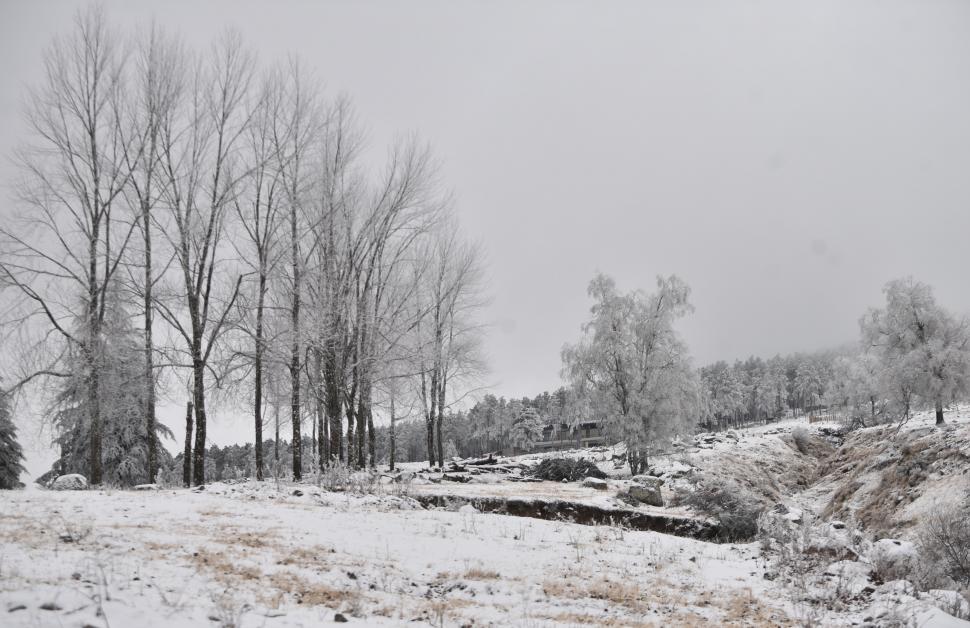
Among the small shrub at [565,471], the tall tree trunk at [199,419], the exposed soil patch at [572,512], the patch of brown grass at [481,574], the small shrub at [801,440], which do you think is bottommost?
the small shrub at [801,440]

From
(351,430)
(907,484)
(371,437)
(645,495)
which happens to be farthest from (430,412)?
(907,484)

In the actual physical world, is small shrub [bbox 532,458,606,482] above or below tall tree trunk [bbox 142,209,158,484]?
below

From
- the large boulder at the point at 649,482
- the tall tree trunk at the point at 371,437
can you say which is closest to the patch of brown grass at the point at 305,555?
the large boulder at the point at 649,482

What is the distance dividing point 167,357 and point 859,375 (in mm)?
58405

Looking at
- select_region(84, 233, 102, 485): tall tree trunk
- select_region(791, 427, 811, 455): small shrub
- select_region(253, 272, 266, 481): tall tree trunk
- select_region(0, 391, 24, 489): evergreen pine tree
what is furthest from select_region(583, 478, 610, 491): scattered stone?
select_region(0, 391, 24, 489): evergreen pine tree

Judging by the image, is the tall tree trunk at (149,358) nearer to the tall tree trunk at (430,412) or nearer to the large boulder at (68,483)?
the large boulder at (68,483)

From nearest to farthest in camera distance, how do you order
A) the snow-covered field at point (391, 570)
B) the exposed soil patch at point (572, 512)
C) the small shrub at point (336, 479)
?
the snow-covered field at point (391, 570), the exposed soil patch at point (572, 512), the small shrub at point (336, 479)

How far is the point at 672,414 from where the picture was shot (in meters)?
24.7

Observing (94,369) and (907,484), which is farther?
(94,369)

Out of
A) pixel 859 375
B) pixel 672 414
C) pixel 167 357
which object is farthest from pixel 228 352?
pixel 859 375

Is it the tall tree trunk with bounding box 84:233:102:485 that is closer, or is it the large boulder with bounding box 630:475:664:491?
the tall tree trunk with bounding box 84:233:102:485

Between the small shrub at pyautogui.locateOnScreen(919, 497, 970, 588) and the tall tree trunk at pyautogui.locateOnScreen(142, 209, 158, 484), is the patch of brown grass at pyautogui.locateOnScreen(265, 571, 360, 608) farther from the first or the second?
the tall tree trunk at pyautogui.locateOnScreen(142, 209, 158, 484)

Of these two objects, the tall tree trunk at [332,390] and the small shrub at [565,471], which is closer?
the tall tree trunk at [332,390]

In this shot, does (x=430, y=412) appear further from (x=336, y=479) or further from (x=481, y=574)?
(x=481, y=574)
